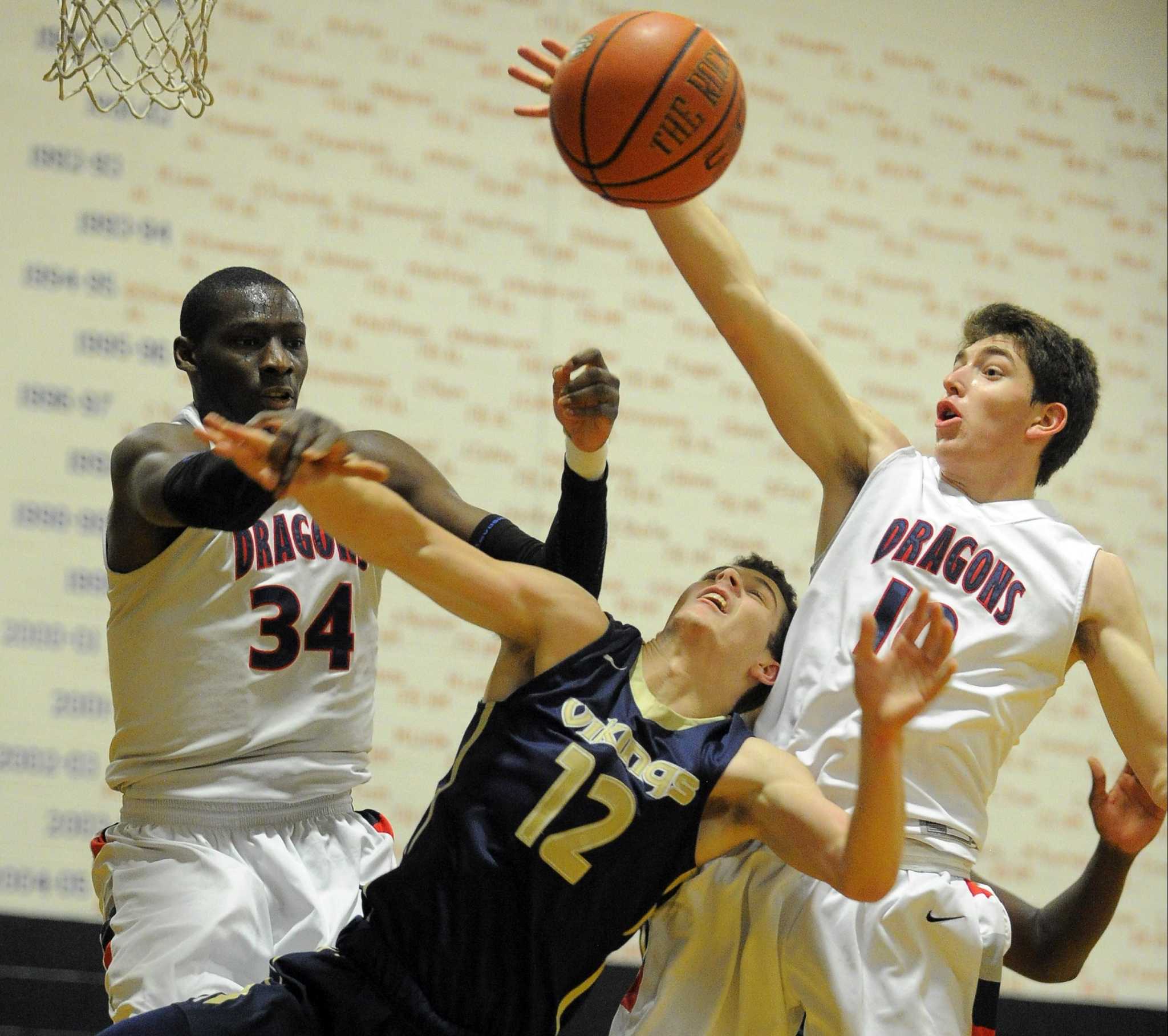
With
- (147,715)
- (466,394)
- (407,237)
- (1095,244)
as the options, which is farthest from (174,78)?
(1095,244)

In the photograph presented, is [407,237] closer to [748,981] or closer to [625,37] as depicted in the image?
[625,37]

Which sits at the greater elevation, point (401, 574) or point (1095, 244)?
point (1095, 244)

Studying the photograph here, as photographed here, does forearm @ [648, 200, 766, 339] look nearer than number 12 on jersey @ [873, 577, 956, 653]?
No

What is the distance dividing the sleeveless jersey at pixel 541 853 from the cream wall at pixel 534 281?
9.90ft

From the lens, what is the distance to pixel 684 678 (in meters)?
3.01

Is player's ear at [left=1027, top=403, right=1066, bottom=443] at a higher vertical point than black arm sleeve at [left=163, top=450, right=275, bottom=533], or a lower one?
higher

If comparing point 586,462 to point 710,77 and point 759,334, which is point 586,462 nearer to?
point 759,334

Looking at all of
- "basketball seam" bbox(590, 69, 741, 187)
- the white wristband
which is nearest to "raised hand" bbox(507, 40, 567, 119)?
"basketball seam" bbox(590, 69, 741, 187)

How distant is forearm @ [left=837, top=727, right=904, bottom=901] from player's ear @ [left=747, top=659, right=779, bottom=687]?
0.64 metres

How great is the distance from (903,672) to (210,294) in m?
2.07

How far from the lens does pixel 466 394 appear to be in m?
6.00

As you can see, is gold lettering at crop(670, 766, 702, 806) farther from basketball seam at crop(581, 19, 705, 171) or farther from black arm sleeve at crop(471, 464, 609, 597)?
basketball seam at crop(581, 19, 705, 171)

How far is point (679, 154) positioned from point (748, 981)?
66.1 inches

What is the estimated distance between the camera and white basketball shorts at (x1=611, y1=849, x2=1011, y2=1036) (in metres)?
2.92
